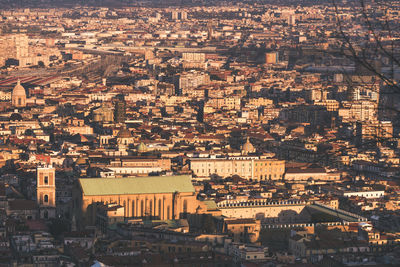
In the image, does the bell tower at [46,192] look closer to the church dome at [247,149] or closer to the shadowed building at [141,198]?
the shadowed building at [141,198]

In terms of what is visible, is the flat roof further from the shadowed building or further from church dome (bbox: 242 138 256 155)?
church dome (bbox: 242 138 256 155)

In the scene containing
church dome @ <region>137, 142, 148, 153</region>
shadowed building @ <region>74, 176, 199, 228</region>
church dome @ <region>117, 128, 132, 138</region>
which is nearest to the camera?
shadowed building @ <region>74, 176, 199, 228</region>

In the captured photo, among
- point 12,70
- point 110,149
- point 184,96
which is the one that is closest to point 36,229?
point 110,149

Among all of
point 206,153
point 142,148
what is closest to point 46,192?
point 206,153

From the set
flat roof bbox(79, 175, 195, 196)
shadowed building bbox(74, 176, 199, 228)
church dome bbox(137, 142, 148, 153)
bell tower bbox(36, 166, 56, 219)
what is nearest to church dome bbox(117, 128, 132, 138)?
church dome bbox(137, 142, 148, 153)

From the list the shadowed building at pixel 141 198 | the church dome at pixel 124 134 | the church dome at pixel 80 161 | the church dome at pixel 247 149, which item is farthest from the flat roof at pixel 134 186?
the church dome at pixel 124 134

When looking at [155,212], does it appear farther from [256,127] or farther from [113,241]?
[256,127]
